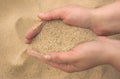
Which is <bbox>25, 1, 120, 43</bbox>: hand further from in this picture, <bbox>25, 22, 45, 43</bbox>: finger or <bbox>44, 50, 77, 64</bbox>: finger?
<bbox>44, 50, 77, 64</bbox>: finger

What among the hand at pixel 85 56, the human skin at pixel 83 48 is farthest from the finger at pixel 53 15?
the hand at pixel 85 56

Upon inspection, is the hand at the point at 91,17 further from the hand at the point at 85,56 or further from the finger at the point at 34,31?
the hand at the point at 85,56

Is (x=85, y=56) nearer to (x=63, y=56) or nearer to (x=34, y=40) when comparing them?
(x=63, y=56)

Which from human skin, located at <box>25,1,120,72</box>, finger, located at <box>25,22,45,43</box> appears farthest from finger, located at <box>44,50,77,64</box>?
finger, located at <box>25,22,45,43</box>

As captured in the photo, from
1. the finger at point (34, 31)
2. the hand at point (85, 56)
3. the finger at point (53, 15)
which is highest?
the finger at point (53, 15)

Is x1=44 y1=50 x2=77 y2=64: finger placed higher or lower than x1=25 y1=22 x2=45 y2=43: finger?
lower

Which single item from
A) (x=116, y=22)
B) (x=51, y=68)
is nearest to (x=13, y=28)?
(x=51, y=68)
